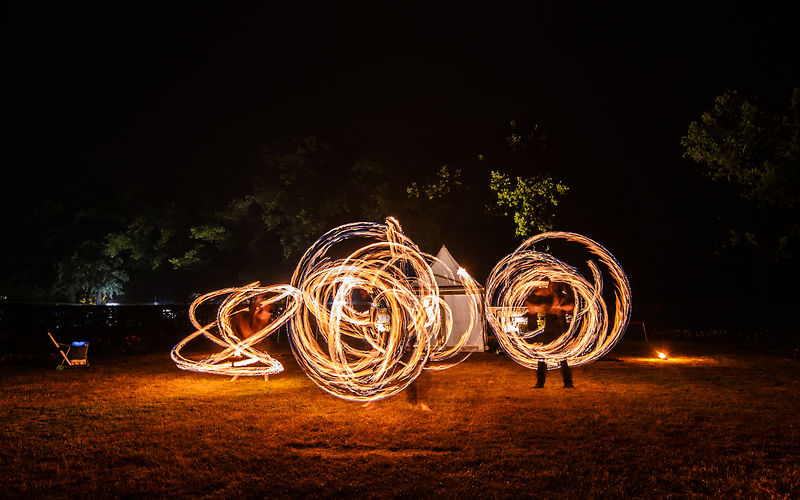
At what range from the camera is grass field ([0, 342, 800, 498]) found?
5.25 m

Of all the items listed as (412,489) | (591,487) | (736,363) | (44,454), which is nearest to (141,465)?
(44,454)

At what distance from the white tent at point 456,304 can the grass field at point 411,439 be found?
20.2 ft

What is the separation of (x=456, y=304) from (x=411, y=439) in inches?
467

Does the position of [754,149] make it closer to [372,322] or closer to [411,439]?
[372,322]

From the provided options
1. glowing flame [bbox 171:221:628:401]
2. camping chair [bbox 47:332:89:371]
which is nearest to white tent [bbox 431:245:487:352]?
glowing flame [bbox 171:221:628:401]

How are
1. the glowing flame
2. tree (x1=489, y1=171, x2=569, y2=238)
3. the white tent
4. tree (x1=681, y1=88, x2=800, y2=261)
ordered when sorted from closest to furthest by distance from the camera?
the glowing flame → the white tent → tree (x1=681, y1=88, x2=800, y2=261) → tree (x1=489, y1=171, x2=569, y2=238)

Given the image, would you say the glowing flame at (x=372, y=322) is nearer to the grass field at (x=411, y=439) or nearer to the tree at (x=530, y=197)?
the grass field at (x=411, y=439)

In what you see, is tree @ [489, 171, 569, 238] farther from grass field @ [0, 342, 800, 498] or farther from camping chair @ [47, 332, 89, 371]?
camping chair @ [47, 332, 89, 371]

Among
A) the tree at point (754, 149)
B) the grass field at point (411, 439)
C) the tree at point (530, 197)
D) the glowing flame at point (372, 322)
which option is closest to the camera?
the grass field at point (411, 439)

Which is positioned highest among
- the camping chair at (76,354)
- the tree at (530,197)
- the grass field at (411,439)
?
the tree at (530,197)

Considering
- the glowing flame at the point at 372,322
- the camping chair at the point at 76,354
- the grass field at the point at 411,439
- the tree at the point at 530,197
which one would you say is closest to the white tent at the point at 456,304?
the glowing flame at the point at 372,322

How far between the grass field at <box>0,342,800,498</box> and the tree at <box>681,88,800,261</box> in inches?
382

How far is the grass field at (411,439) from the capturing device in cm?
525

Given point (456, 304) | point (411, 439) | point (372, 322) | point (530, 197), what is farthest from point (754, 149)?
point (411, 439)
